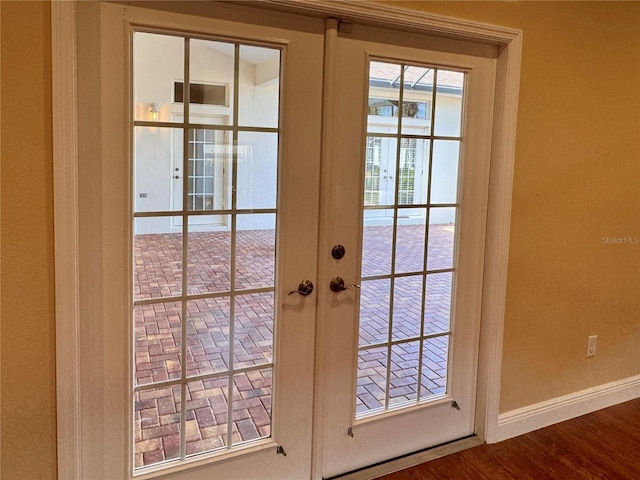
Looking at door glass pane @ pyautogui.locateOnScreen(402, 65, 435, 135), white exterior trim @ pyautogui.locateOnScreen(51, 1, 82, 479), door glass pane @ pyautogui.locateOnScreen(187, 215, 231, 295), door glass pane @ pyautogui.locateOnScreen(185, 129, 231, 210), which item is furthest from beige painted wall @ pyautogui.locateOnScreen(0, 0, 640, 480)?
door glass pane @ pyautogui.locateOnScreen(185, 129, 231, 210)

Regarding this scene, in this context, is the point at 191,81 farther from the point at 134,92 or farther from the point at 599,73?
the point at 599,73

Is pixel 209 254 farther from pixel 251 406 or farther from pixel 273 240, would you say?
pixel 251 406

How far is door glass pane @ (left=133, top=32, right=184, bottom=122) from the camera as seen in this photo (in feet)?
5.66

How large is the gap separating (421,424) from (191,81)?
194cm

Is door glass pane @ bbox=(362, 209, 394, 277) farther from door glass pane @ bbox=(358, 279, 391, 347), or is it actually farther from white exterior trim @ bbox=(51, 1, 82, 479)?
white exterior trim @ bbox=(51, 1, 82, 479)

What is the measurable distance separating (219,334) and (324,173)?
0.79 meters

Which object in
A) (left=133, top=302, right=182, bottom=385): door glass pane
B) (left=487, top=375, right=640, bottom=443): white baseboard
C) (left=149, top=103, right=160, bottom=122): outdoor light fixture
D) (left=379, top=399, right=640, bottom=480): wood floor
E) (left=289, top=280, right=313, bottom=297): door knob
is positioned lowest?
(left=379, top=399, right=640, bottom=480): wood floor

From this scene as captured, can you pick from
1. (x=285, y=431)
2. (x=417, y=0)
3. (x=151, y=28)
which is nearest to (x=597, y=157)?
(x=417, y=0)

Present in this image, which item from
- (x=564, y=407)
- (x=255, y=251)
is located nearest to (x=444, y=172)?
(x=255, y=251)

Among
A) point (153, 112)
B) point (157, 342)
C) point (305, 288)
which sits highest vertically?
point (153, 112)

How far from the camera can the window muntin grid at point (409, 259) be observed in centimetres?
223

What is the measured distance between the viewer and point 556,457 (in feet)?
8.20

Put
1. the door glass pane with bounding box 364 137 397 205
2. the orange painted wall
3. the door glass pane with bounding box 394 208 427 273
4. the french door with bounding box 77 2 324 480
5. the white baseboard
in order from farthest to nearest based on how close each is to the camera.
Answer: the white baseboard
the door glass pane with bounding box 394 208 427 273
the door glass pane with bounding box 364 137 397 205
the french door with bounding box 77 2 324 480
the orange painted wall

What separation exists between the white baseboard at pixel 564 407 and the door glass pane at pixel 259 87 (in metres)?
1.99
